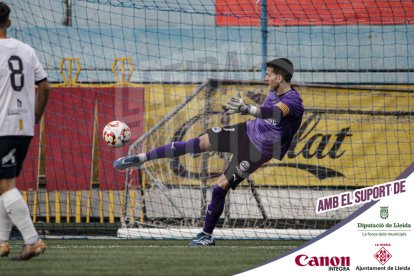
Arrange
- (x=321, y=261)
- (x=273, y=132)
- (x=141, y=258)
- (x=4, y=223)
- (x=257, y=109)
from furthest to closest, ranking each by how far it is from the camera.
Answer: (x=273, y=132)
(x=257, y=109)
(x=321, y=261)
(x=141, y=258)
(x=4, y=223)

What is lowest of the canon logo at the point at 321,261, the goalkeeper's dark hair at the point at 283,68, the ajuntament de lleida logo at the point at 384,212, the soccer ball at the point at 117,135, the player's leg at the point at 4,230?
the canon logo at the point at 321,261

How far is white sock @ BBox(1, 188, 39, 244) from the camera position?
7.49m

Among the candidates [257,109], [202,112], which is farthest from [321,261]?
[202,112]

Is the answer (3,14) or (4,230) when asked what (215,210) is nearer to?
(4,230)

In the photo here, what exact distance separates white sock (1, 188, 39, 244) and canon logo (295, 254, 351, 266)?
8.12 ft

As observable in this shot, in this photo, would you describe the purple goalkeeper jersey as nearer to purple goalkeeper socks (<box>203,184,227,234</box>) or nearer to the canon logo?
purple goalkeeper socks (<box>203,184,227,234</box>)

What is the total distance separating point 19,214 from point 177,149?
3.54 metres

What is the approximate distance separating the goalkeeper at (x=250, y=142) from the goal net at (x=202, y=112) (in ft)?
4.86

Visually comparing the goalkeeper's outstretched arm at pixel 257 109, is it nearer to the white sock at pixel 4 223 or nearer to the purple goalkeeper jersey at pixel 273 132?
the purple goalkeeper jersey at pixel 273 132

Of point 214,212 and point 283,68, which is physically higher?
point 283,68

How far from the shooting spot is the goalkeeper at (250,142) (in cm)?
1041

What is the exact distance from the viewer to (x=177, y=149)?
10844 millimetres

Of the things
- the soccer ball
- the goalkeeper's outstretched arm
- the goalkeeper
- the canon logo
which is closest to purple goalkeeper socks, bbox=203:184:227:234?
the goalkeeper

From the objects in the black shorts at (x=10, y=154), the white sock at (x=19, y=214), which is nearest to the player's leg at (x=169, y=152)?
the black shorts at (x=10, y=154)
